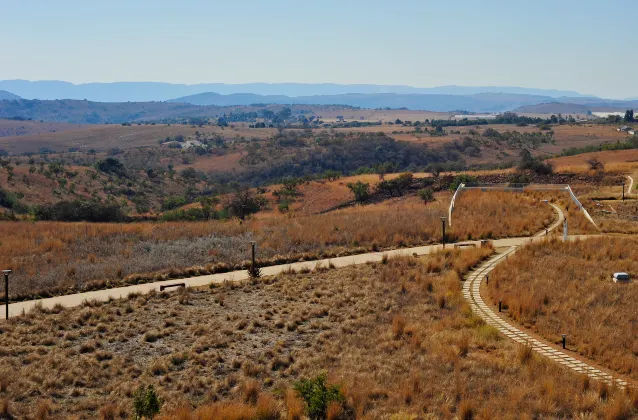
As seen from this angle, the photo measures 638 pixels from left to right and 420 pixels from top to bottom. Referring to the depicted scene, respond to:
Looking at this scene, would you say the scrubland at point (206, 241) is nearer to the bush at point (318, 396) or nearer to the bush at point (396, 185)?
the bush at point (318, 396)

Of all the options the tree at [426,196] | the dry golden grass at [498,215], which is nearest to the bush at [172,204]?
the tree at [426,196]

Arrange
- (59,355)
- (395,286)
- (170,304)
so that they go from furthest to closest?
(395,286) → (170,304) → (59,355)

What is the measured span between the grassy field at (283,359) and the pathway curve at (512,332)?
1.59 feet

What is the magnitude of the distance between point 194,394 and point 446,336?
5961mm

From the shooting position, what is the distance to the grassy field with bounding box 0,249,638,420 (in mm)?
11680

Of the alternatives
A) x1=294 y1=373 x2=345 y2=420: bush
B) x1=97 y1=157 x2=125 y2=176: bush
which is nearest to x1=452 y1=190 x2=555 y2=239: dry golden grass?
→ x1=294 y1=373 x2=345 y2=420: bush

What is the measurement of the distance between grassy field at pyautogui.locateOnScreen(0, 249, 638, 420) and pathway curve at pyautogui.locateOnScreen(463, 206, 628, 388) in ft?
1.59

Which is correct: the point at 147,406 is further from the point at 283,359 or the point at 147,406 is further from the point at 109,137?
the point at 109,137

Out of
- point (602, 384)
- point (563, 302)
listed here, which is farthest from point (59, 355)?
point (563, 302)

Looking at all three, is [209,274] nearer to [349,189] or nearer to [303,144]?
[349,189]

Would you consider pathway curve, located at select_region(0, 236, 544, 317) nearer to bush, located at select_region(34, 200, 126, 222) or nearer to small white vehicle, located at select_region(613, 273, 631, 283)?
small white vehicle, located at select_region(613, 273, 631, 283)

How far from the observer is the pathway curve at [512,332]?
43.7ft

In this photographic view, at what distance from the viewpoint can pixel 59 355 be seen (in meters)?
14.4

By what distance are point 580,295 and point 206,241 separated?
1455 centimetres
